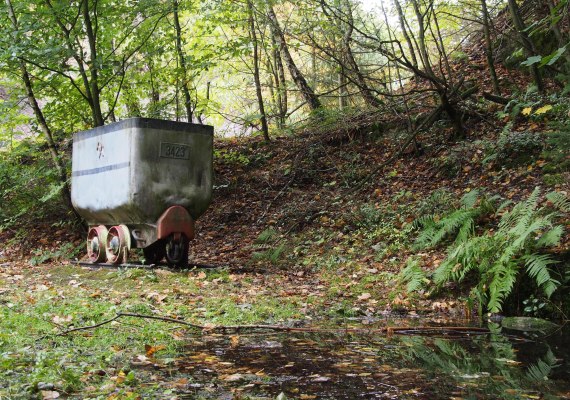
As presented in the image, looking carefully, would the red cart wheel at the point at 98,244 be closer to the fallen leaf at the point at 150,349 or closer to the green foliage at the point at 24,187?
the green foliage at the point at 24,187

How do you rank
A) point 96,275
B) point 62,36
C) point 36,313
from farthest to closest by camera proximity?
point 62,36
point 96,275
point 36,313

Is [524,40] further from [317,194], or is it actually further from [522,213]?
[522,213]

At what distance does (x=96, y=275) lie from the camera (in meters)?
8.20

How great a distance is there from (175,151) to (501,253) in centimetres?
516

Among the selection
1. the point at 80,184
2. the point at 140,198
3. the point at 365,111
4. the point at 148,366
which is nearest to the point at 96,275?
the point at 140,198

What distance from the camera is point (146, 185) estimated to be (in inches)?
341

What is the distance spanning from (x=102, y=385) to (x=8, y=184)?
36.4 feet

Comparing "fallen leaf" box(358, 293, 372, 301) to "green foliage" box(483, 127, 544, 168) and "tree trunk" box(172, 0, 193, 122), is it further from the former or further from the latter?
"tree trunk" box(172, 0, 193, 122)

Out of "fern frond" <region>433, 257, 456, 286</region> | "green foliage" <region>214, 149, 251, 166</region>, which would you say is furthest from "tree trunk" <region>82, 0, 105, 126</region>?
"fern frond" <region>433, 257, 456, 286</region>

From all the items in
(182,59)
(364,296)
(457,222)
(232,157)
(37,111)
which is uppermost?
(182,59)

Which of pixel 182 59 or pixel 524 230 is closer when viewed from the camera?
pixel 524 230

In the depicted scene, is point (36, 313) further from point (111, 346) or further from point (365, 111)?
point (365, 111)

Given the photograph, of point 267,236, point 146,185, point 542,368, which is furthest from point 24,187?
point 542,368

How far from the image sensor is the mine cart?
8.65 meters
